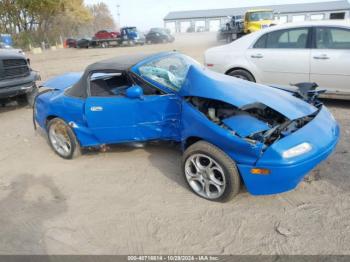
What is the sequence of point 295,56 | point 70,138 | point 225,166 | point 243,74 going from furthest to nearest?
1. point 243,74
2. point 295,56
3. point 70,138
4. point 225,166

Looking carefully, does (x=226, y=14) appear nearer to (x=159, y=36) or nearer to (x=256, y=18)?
(x=159, y=36)

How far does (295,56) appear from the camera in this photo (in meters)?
6.13

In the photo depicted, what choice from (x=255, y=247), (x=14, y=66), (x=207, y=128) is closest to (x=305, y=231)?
(x=255, y=247)

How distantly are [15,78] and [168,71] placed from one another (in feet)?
17.1

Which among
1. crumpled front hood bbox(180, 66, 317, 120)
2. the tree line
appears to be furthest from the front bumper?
the tree line

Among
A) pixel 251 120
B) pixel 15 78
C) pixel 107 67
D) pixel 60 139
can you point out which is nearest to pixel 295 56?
pixel 251 120

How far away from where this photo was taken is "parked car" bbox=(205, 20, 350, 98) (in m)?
5.79

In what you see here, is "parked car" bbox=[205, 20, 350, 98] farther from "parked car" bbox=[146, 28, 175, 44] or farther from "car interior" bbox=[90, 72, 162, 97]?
"parked car" bbox=[146, 28, 175, 44]

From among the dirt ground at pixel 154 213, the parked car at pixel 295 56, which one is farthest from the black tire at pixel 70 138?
the parked car at pixel 295 56

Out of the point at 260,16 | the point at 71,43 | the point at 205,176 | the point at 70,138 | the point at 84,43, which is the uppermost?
the point at 260,16

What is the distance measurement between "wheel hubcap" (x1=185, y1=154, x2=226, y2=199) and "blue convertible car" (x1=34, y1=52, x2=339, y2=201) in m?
0.01

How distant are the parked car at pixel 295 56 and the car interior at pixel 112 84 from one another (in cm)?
291

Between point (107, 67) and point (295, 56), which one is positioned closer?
point (107, 67)

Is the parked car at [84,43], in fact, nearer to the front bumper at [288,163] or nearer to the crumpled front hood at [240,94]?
the crumpled front hood at [240,94]
